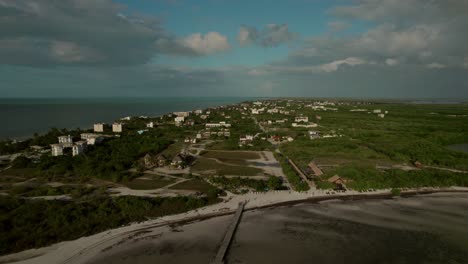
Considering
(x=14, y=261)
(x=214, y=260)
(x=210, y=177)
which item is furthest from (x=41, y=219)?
(x=210, y=177)

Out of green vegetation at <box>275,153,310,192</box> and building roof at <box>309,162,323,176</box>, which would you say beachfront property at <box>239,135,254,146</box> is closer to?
green vegetation at <box>275,153,310,192</box>

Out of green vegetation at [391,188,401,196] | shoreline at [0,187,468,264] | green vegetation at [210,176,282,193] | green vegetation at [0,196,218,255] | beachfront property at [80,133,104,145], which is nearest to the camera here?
shoreline at [0,187,468,264]

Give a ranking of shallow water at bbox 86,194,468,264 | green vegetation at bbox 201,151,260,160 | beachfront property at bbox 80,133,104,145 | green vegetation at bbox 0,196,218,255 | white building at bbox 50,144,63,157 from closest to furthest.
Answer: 1. shallow water at bbox 86,194,468,264
2. green vegetation at bbox 0,196,218,255
3. white building at bbox 50,144,63,157
4. green vegetation at bbox 201,151,260,160
5. beachfront property at bbox 80,133,104,145

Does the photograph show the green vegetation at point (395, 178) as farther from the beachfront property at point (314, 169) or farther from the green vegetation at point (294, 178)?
the green vegetation at point (294, 178)

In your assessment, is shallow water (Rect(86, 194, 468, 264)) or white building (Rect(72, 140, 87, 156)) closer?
shallow water (Rect(86, 194, 468, 264))

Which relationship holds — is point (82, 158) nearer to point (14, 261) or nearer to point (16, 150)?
point (16, 150)

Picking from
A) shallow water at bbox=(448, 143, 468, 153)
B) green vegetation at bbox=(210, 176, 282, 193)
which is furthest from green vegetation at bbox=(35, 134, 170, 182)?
shallow water at bbox=(448, 143, 468, 153)
